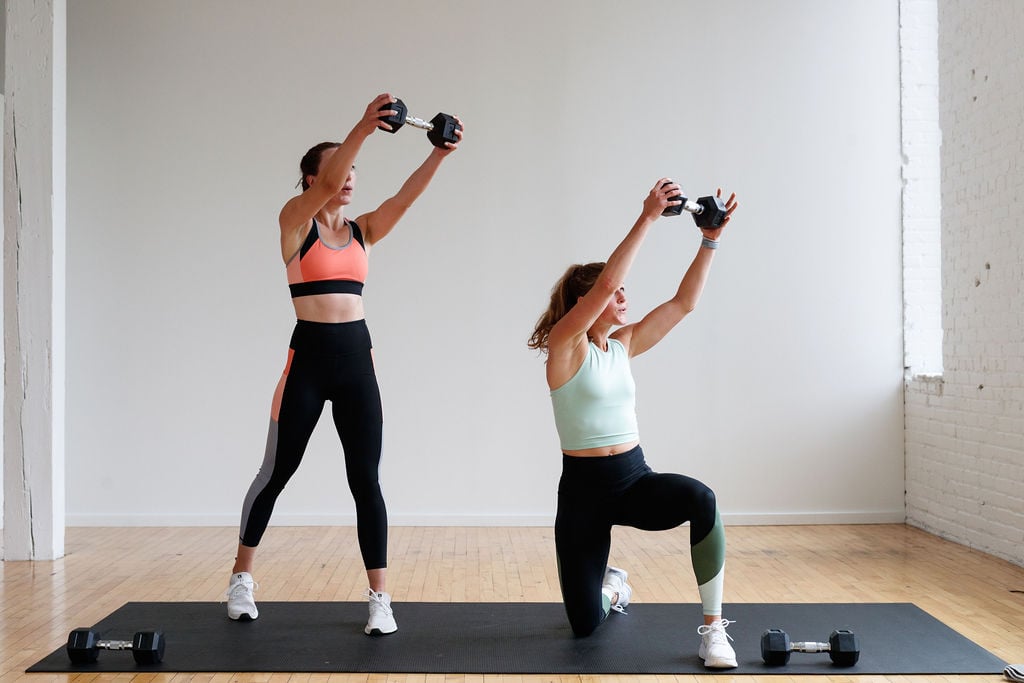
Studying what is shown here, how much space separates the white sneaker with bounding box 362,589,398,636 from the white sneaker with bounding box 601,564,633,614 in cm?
66

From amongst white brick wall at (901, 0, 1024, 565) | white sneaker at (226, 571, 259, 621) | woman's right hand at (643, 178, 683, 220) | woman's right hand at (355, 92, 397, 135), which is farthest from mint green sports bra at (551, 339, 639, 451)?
white brick wall at (901, 0, 1024, 565)

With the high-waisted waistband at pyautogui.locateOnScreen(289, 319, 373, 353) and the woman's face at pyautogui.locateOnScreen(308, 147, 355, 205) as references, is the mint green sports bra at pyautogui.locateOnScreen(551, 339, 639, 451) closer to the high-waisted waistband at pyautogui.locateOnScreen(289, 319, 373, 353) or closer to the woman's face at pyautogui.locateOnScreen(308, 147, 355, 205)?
the high-waisted waistband at pyautogui.locateOnScreen(289, 319, 373, 353)

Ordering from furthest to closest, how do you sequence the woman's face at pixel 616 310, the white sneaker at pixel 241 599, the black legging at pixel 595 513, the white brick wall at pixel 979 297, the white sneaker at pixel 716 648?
the white brick wall at pixel 979 297 → the white sneaker at pixel 241 599 → the woman's face at pixel 616 310 → the black legging at pixel 595 513 → the white sneaker at pixel 716 648

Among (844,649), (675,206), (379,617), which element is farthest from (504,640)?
(675,206)

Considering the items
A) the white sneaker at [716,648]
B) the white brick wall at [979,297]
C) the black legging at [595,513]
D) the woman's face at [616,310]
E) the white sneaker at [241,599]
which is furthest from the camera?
the white brick wall at [979,297]

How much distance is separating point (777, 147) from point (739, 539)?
76.8 inches

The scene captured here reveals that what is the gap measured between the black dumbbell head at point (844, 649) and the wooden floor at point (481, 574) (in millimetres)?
65

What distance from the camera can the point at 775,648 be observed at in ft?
8.16

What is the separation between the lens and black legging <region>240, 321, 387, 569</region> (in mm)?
2846

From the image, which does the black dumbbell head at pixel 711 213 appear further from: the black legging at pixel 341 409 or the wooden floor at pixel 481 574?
the wooden floor at pixel 481 574

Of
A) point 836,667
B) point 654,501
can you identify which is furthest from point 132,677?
point 836,667

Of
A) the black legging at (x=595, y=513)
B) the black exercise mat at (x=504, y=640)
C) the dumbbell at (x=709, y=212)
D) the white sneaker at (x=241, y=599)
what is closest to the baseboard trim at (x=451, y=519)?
the black exercise mat at (x=504, y=640)

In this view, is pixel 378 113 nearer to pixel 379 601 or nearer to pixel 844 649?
pixel 379 601

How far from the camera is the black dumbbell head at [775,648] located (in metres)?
2.49
